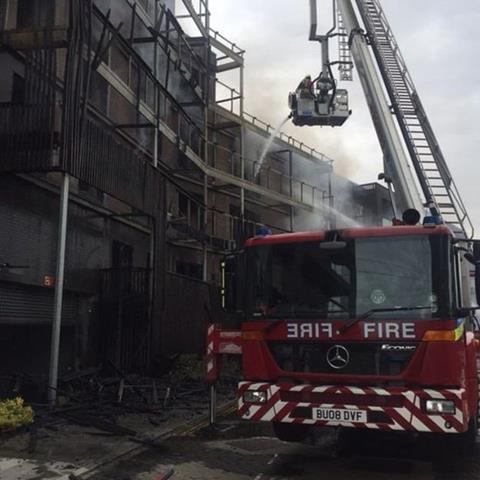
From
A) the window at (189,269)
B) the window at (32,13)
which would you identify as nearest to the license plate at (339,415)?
the window at (32,13)

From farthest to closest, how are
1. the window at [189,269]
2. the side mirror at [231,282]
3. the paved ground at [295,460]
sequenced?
1. the window at [189,269]
2. the side mirror at [231,282]
3. the paved ground at [295,460]

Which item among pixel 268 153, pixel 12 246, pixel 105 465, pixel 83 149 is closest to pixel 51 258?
pixel 12 246

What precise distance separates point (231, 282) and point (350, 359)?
1.57 m

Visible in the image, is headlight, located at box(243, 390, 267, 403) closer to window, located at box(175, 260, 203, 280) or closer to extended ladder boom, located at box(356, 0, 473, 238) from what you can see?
extended ladder boom, located at box(356, 0, 473, 238)

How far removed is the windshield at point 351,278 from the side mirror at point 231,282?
18 centimetres

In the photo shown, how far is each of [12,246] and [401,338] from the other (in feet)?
22.5

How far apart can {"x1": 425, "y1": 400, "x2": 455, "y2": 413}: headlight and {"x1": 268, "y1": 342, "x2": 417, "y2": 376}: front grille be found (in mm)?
380

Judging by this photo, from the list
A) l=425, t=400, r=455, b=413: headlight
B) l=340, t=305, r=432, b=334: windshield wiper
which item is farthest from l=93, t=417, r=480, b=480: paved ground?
l=340, t=305, r=432, b=334: windshield wiper

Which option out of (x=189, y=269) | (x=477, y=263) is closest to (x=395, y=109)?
(x=477, y=263)

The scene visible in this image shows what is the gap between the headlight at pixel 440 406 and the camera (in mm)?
5594

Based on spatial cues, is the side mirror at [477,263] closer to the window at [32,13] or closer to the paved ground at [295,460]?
the paved ground at [295,460]

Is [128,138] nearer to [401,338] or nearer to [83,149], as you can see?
[83,149]

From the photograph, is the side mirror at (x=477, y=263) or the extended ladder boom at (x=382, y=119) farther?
the extended ladder boom at (x=382, y=119)

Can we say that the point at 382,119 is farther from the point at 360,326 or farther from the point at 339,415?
the point at 339,415
